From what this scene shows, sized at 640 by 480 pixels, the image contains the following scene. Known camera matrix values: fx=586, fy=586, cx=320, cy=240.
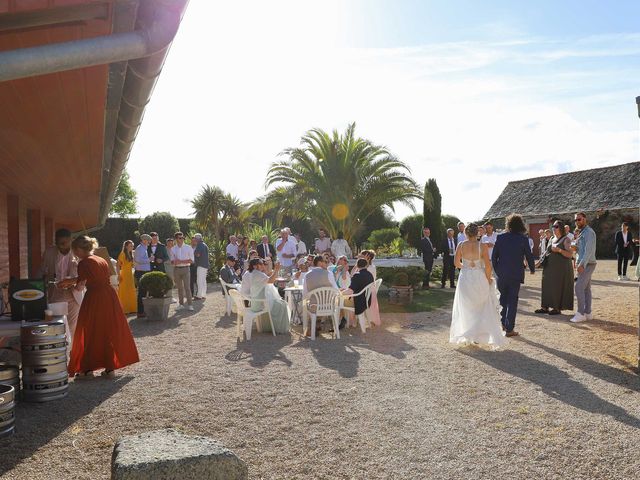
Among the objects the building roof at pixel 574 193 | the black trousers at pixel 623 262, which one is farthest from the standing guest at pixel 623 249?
the building roof at pixel 574 193

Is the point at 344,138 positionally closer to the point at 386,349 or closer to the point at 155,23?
the point at 386,349

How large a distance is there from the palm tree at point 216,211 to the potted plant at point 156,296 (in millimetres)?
33784

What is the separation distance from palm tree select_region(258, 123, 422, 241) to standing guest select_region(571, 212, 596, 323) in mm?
12928

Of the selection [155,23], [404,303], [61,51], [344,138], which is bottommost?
[404,303]

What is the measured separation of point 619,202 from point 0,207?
31195mm

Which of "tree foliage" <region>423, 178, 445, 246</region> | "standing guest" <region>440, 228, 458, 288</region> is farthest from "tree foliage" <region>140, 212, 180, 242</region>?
"standing guest" <region>440, 228, 458, 288</region>

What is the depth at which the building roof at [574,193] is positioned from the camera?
108ft

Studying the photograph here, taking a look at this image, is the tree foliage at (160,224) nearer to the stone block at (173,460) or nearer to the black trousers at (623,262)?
the black trousers at (623,262)

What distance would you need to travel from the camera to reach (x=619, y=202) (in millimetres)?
32156

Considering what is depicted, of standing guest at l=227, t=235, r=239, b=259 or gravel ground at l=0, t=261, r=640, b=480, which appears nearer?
gravel ground at l=0, t=261, r=640, b=480

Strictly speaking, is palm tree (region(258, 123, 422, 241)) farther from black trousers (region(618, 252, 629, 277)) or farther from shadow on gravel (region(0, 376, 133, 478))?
shadow on gravel (region(0, 376, 133, 478))

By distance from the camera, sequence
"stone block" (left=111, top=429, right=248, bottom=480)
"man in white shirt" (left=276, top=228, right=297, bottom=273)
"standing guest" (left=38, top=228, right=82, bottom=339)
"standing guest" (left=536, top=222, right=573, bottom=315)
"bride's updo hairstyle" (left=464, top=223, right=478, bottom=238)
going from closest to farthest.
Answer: "stone block" (left=111, top=429, right=248, bottom=480)
"standing guest" (left=38, top=228, right=82, bottom=339)
"bride's updo hairstyle" (left=464, top=223, right=478, bottom=238)
"standing guest" (left=536, top=222, right=573, bottom=315)
"man in white shirt" (left=276, top=228, right=297, bottom=273)

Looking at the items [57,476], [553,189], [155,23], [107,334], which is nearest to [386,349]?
[107,334]

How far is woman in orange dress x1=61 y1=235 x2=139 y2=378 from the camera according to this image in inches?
262
